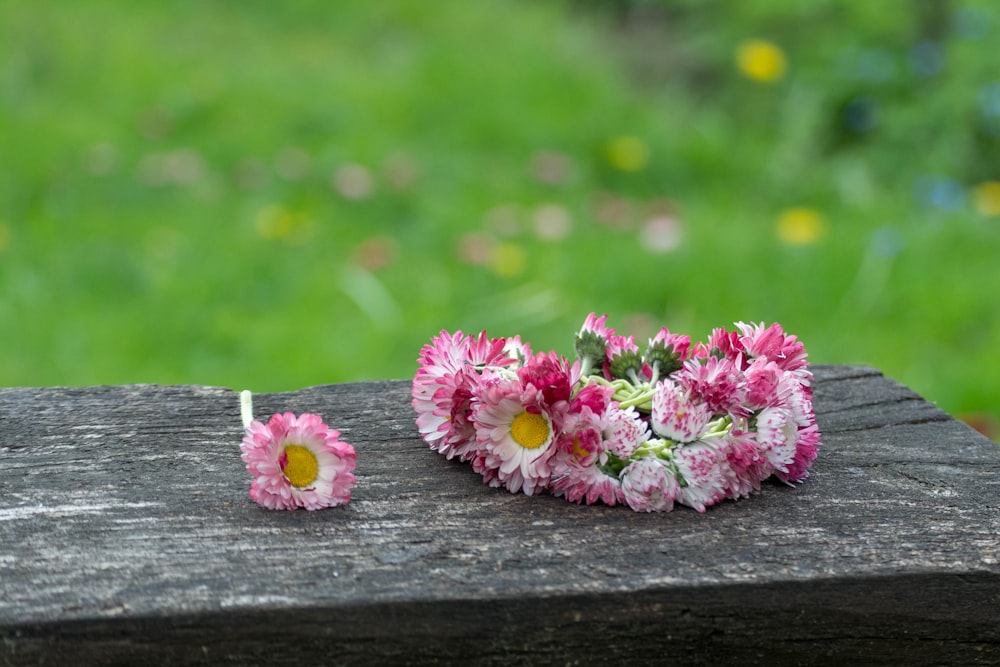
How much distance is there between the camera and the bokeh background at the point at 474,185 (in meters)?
3.37

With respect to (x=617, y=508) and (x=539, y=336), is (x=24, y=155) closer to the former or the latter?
(x=539, y=336)

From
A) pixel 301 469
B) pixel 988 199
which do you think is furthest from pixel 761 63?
pixel 301 469

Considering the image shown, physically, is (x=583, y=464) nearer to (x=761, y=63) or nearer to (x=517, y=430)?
(x=517, y=430)

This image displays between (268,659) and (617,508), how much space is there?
443mm

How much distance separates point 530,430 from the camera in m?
1.37

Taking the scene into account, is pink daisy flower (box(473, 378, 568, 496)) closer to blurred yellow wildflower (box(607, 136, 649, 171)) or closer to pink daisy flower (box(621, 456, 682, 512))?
pink daisy flower (box(621, 456, 682, 512))

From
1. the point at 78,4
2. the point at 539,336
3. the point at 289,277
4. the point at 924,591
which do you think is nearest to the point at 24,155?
the point at 289,277

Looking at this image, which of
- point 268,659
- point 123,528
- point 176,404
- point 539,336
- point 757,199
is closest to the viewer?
point 268,659

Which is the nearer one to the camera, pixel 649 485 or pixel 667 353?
pixel 649 485

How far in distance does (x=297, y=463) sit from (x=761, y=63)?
13.2 feet

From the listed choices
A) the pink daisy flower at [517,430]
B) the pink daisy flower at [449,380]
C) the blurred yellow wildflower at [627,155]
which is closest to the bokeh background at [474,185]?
the blurred yellow wildflower at [627,155]

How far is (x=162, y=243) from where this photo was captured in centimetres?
374

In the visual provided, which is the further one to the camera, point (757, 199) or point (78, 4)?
point (78, 4)

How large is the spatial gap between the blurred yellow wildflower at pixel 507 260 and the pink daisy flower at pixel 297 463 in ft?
7.64
